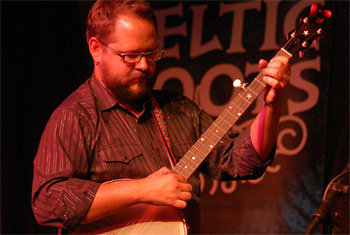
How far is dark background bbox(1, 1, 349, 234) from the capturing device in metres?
3.21

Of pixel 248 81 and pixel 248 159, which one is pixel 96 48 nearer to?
pixel 248 159

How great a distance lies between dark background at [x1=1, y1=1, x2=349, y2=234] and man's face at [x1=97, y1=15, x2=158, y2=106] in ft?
4.63

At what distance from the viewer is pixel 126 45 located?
2025 millimetres

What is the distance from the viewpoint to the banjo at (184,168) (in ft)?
6.15

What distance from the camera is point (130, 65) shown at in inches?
80.0

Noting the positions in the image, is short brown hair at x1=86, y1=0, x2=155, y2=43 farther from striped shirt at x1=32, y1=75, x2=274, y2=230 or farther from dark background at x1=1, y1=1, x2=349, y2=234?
dark background at x1=1, y1=1, x2=349, y2=234

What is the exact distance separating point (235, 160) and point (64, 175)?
78cm

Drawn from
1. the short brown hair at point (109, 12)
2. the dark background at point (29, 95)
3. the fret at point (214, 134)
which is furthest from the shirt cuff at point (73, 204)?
the dark background at point (29, 95)

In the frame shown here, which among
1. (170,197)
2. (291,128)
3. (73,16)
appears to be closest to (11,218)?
(73,16)

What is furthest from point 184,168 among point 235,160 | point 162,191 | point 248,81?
point 248,81

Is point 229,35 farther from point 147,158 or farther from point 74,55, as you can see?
point 147,158

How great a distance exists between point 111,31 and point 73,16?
1804 mm

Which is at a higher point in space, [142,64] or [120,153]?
[142,64]

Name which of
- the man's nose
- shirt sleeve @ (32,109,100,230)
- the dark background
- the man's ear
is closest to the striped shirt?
shirt sleeve @ (32,109,100,230)
